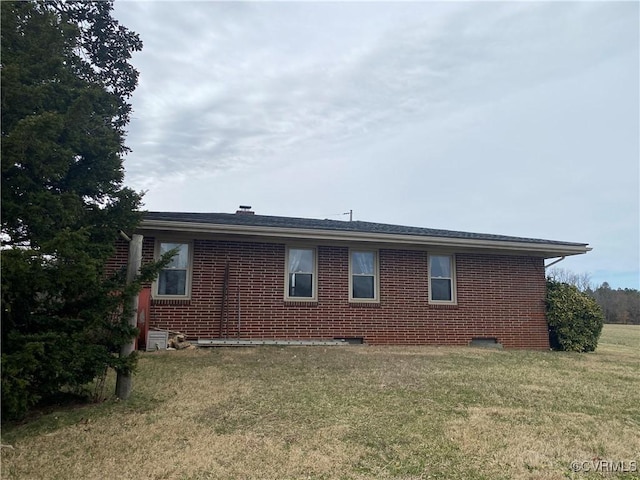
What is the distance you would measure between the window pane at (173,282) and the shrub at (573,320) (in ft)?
31.7

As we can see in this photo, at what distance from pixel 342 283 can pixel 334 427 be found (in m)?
6.89

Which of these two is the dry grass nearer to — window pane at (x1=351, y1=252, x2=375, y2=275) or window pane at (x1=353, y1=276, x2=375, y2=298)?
window pane at (x1=353, y1=276, x2=375, y2=298)

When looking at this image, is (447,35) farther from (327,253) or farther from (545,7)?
(327,253)

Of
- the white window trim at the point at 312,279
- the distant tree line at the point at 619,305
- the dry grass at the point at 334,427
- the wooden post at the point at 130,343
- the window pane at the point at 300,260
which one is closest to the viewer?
the dry grass at the point at 334,427

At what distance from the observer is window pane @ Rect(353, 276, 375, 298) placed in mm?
11039

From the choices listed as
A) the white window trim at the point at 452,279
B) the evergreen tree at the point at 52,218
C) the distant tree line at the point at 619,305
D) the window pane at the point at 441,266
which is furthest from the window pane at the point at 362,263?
the distant tree line at the point at 619,305

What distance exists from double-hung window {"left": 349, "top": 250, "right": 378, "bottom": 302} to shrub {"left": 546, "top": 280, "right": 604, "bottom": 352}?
5.03 meters

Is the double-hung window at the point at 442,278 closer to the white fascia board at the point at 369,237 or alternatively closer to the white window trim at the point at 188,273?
the white fascia board at the point at 369,237

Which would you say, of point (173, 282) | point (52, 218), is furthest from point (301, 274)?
point (52, 218)

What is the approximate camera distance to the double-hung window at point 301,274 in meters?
10.7

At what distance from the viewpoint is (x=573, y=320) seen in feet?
37.7

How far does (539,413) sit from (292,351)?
5.15 metres

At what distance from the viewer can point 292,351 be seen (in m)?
8.94

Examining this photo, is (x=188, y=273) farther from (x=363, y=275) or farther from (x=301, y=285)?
(x=363, y=275)
